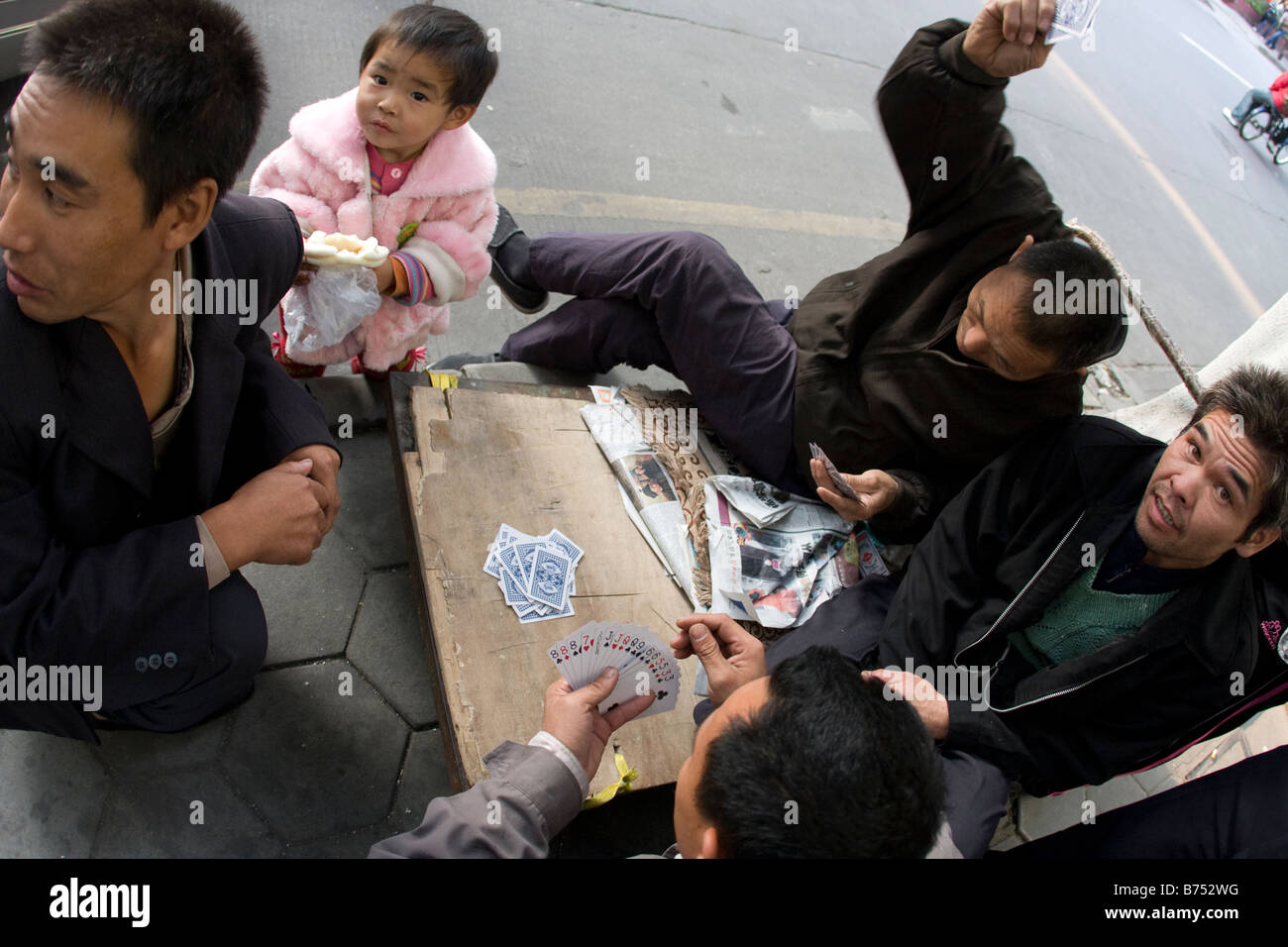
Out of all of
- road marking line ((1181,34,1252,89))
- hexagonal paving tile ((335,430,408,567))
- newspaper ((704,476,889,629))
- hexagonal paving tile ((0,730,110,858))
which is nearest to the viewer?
hexagonal paving tile ((0,730,110,858))

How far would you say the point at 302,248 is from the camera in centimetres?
205

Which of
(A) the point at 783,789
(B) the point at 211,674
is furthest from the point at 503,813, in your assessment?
(B) the point at 211,674

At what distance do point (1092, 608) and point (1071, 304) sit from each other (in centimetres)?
72

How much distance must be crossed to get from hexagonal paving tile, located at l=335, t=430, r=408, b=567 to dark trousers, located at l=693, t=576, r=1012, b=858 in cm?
106

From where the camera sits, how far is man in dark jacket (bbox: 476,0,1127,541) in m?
2.12

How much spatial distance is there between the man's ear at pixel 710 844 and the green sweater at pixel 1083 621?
1199mm

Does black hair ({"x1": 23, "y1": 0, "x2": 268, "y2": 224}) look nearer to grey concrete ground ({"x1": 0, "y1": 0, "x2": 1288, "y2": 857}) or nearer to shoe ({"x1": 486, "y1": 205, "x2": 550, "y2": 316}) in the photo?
grey concrete ground ({"x1": 0, "y1": 0, "x2": 1288, "y2": 857})

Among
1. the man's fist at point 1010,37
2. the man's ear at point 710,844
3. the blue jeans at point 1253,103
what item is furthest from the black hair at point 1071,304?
the blue jeans at point 1253,103

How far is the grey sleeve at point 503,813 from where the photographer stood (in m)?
1.47

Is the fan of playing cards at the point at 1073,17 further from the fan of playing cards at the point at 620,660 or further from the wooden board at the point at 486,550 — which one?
the fan of playing cards at the point at 620,660

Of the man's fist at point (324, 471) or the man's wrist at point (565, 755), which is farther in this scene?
A: the man's fist at point (324, 471)

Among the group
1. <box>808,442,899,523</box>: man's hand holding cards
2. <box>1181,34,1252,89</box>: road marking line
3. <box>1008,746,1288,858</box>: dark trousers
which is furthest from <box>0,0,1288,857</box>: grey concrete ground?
<box>808,442,899,523</box>: man's hand holding cards

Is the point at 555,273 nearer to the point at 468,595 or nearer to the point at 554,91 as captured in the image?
the point at 468,595
